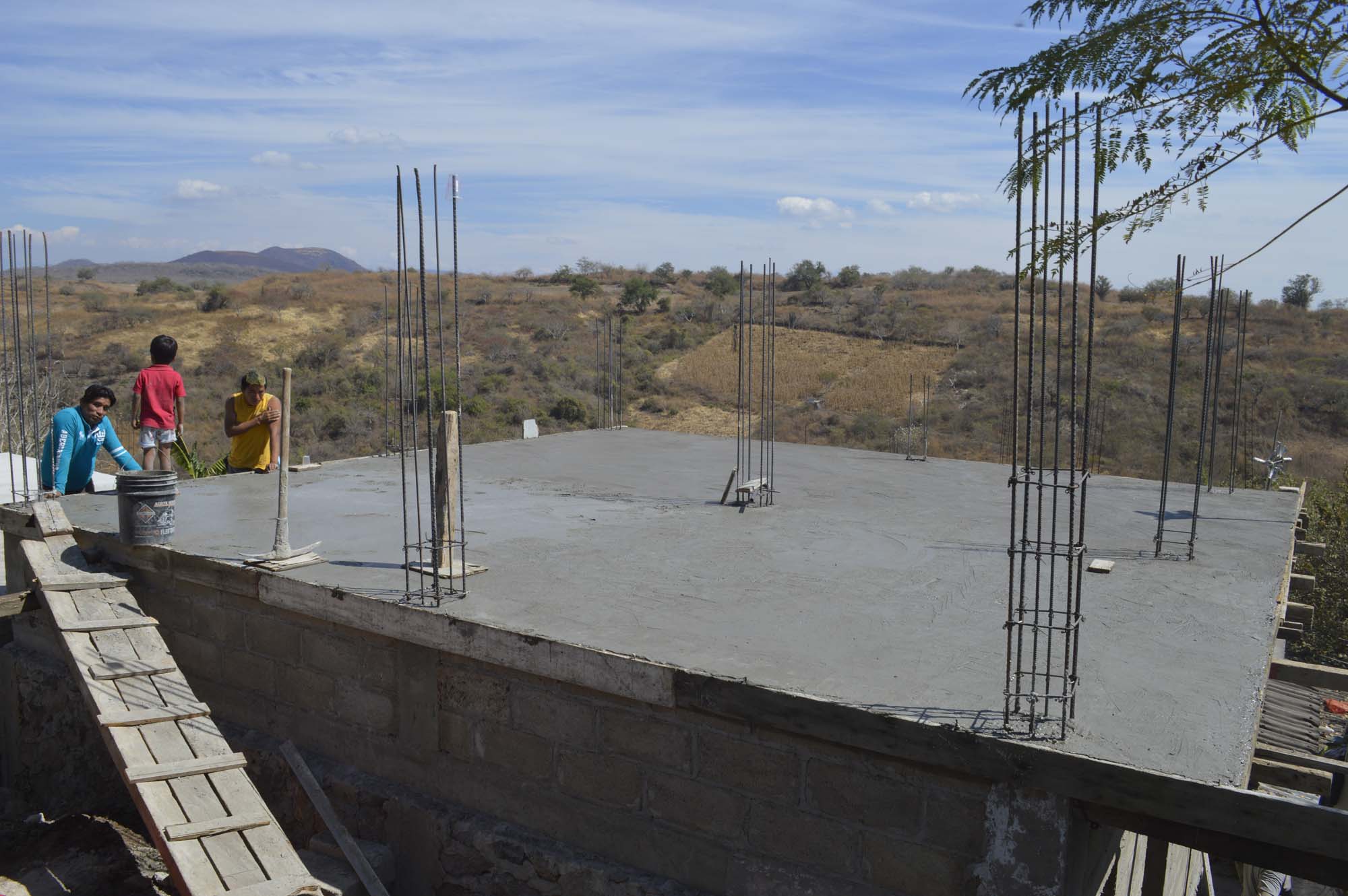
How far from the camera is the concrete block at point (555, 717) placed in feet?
15.3

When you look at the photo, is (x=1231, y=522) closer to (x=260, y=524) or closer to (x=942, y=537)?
(x=942, y=537)

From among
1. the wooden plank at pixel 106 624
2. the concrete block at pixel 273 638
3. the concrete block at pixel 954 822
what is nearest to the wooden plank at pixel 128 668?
the wooden plank at pixel 106 624

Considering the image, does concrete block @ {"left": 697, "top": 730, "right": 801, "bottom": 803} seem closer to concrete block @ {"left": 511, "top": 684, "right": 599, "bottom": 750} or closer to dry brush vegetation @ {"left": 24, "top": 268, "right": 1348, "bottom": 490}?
concrete block @ {"left": 511, "top": 684, "right": 599, "bottom": 750}

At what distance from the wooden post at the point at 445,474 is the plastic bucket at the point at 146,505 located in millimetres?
2008

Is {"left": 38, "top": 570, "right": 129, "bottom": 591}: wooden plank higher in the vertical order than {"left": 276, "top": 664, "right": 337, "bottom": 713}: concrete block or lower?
higher

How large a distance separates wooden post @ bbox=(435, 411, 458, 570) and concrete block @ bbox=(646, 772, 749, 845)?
5.58 feet

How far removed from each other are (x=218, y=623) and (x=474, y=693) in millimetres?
2148

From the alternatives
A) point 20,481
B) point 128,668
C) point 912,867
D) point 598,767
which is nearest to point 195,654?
point 128,668

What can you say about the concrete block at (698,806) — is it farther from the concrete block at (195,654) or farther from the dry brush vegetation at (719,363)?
the dry brush vegetation at (719,363)

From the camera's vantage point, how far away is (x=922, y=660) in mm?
4508

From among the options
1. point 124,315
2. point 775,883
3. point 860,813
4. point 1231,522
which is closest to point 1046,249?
point 860,813

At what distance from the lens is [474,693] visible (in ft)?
16.6

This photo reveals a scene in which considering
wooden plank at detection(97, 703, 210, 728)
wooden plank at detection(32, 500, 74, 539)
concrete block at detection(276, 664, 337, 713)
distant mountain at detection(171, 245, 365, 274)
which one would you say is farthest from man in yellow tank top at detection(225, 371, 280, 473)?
distant mountain at detection(171, 245, 365, 274)

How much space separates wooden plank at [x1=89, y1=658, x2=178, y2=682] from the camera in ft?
18.1
